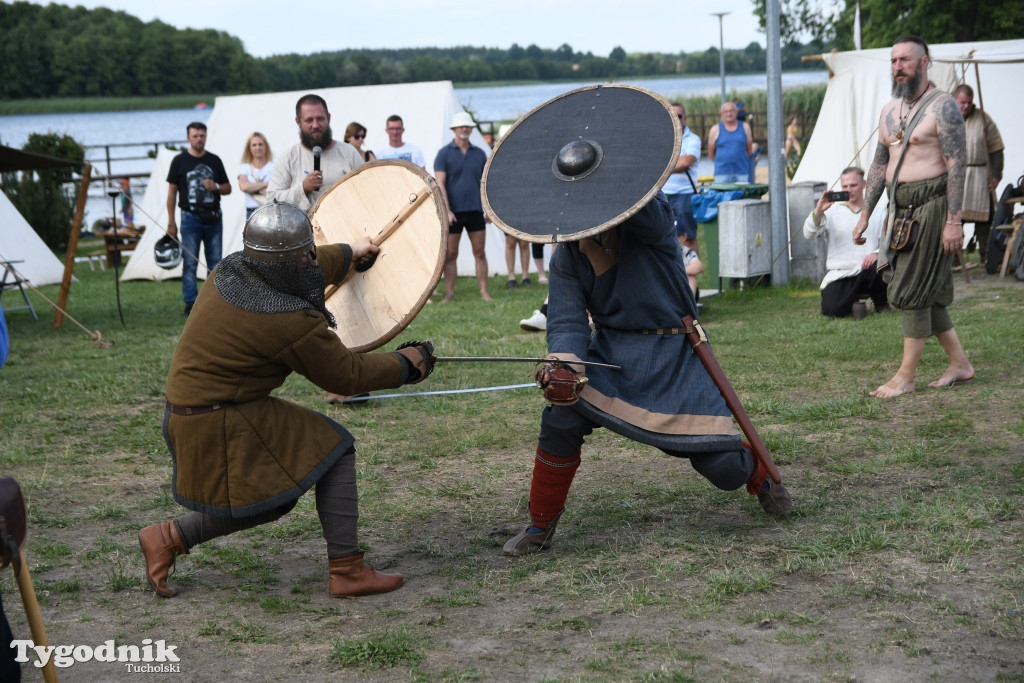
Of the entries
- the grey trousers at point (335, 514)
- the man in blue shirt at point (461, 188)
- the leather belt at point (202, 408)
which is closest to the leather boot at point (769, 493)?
the grey trousers at point (335, 514)

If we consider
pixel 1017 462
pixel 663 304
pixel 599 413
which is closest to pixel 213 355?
pixel 599 413

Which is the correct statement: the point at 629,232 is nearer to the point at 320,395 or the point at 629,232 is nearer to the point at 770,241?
the point at 320,395

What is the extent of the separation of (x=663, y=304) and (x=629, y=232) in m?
0.29

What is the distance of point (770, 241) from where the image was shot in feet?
33.3

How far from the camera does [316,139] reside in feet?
22.3

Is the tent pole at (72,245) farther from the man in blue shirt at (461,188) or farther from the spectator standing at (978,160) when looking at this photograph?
the spectator standing at (978,160)

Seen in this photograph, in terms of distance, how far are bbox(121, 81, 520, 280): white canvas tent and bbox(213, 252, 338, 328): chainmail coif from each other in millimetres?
9095

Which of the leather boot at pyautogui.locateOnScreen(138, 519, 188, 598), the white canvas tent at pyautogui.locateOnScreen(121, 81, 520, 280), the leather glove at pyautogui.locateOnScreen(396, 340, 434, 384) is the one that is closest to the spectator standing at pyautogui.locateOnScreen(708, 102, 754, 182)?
the white canvas tent at pyautogui.locateOnScreen(121, 81, 520, 280)

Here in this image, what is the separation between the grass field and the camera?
3.08m

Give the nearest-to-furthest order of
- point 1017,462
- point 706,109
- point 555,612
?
point 555,612 → point 1017,462 → point 706,109

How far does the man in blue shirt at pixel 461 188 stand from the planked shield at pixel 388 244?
5931mm

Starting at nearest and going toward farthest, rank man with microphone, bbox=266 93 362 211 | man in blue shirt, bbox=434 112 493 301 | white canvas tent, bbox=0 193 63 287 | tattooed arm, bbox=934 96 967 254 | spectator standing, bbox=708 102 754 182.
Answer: tattooed arm, bbox=934 96 967 254 < man with microphone, bbox=266 93 362 211 < man in blue shirt, bbox=434 112 493 301 < spectator standing, bbox=708 102 754 182 < white canvas tent, bbox=0 193 63 287

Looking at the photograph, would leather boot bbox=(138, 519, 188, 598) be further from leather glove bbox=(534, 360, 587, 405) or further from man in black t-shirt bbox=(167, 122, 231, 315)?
man in black t-shirt bbox=(167, 122, 231, 315)

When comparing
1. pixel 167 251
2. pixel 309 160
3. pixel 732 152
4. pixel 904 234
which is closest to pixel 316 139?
pixel 309 160
